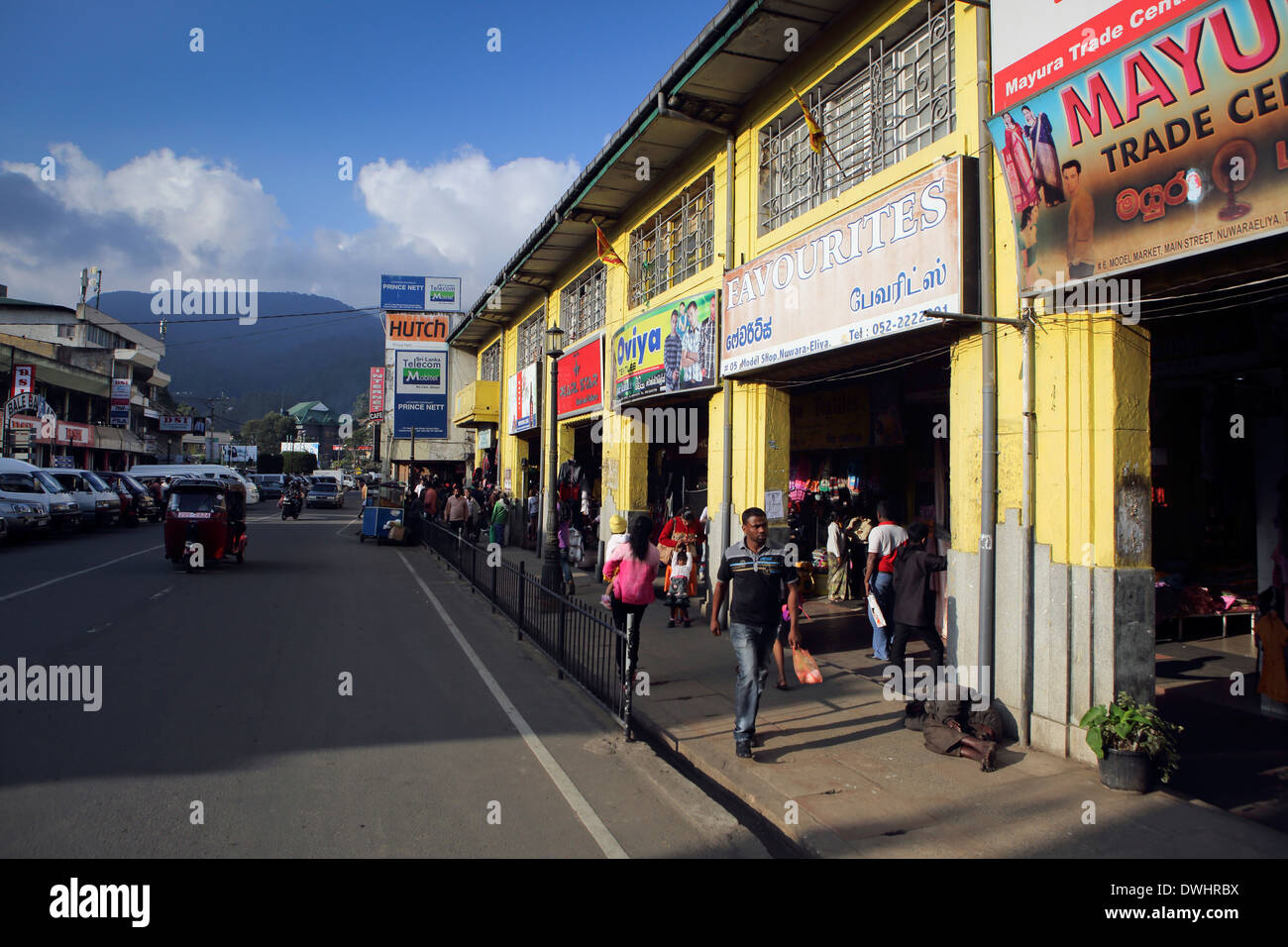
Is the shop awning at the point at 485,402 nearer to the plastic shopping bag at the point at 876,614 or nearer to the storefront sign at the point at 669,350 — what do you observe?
the storefront sign at the point at 669,350

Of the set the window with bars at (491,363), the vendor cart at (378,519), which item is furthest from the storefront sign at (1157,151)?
the window with bars at (491,363)

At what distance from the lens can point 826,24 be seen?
961 centimetres

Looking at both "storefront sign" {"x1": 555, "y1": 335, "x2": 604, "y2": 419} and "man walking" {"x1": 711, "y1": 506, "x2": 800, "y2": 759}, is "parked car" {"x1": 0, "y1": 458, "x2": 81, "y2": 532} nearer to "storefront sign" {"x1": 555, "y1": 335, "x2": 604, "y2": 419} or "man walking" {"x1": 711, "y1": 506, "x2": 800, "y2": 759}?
"storefront sign" {"x1": 555, "y1": 335, "x2": 604, "y2": 419}

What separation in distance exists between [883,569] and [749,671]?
148 inches

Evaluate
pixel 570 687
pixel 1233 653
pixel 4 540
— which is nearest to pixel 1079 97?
pixel 570 687

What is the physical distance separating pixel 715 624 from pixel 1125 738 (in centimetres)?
308

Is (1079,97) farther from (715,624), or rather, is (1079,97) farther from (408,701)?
(408,701)

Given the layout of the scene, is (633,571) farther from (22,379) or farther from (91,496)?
(22,379)

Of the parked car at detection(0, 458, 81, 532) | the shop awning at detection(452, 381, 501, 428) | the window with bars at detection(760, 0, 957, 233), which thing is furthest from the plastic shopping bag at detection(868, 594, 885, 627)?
the parked car at detection(0, 458, 81, 532)

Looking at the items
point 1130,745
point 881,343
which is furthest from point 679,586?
point 1130,745

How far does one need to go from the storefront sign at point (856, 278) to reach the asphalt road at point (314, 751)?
472 cm

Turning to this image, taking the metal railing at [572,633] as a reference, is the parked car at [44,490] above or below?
above

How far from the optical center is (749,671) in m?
6.35

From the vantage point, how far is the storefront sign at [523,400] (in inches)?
874
